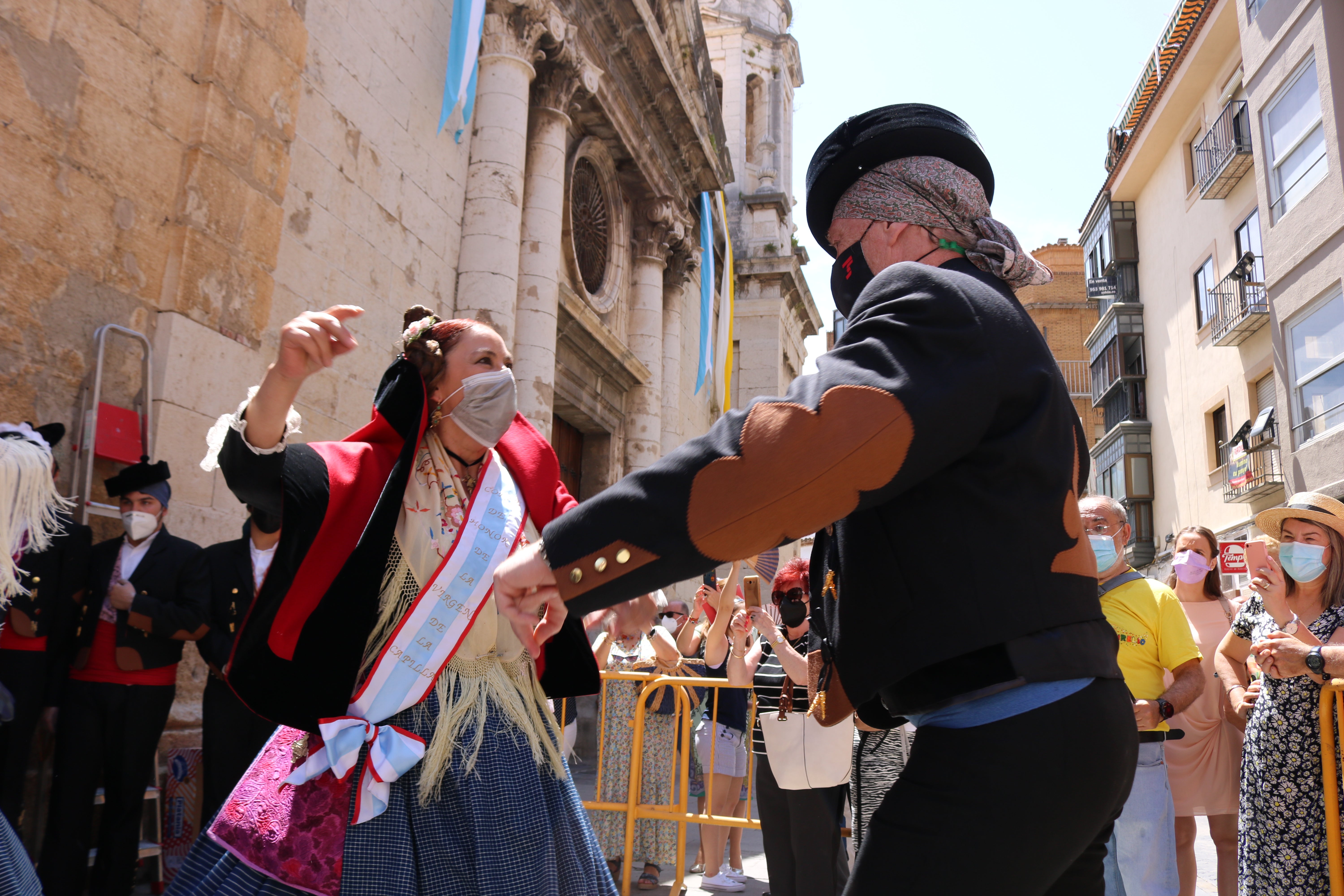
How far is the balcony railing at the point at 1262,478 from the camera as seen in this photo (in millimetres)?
17531

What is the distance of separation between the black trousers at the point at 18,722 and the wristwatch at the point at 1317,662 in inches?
230

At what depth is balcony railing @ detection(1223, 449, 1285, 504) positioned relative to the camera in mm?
17531

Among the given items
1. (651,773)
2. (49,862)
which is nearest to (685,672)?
(651,773)

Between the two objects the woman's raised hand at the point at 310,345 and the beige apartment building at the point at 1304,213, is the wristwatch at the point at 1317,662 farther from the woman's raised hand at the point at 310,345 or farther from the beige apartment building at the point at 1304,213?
the beige apartment building at the point at 1304,213

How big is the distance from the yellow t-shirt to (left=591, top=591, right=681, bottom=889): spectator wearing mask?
9.31 feet

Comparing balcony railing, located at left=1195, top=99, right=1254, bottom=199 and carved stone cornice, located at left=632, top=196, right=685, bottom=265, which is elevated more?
balcony railing, located at left=1195, top=99, right=1254, bottom=199

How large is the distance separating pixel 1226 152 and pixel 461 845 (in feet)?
72.8

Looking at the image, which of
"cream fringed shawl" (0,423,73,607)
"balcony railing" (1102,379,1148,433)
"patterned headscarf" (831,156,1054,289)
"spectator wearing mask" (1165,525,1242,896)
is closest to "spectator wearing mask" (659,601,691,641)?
"spectator wearing mask" (1165,525,1242,896)

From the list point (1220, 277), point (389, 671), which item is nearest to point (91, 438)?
point (389, 671)

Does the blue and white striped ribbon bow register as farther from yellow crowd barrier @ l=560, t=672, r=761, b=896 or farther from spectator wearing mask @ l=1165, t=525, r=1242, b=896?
spectator wearing mask @ l=1165, t=525, r=1242, b=896

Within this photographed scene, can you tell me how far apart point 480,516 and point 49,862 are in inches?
142

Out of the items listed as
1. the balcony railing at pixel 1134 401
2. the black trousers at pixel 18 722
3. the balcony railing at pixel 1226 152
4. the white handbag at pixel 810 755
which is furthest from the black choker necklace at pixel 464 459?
the balcony railing at pixel 1134 401

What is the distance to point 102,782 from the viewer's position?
5.07 meters

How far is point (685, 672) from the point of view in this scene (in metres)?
7.26
